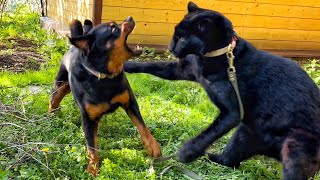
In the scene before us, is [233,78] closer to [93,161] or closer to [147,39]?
[93,161]

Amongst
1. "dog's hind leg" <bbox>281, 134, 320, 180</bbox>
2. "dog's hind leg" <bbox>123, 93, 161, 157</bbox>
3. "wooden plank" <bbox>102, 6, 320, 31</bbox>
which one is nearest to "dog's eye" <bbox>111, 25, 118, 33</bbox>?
"dog's hind leg" <bbox>123, 93, 161, 157</bbox>

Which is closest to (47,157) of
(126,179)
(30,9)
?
(126,179)

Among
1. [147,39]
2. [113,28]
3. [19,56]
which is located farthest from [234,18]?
[113,28]

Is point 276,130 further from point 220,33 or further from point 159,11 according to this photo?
point 159,11

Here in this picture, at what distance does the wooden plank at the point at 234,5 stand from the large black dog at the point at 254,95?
5298mm

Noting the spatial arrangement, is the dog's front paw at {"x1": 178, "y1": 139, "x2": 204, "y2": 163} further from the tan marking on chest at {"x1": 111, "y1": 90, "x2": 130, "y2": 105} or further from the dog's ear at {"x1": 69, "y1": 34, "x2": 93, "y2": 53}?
the dog's ear at {"x1": 69, "y1": 34, "x2": 93, "y2": 53}

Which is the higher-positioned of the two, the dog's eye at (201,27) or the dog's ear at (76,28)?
the dog's eye at (201,27)

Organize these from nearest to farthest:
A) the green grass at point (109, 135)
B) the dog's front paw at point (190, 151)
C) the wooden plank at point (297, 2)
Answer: the dog's front paw at point (190, 151) < the green grass at point (109, 135) < the wooden plank at point (297, 2)

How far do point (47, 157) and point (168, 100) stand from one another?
7.53ft

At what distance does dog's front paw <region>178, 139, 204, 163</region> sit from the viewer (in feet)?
11.2

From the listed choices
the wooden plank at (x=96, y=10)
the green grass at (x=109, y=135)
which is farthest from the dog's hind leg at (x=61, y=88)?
the wooden plank at (x=96, y=10)

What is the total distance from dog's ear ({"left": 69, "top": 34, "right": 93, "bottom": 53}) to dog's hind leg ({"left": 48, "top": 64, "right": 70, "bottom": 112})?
3.47ft

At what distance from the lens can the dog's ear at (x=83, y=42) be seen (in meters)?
3.59

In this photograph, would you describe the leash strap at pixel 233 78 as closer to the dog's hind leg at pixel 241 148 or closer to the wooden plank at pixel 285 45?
the dog's hind leg at pixel 241 148
